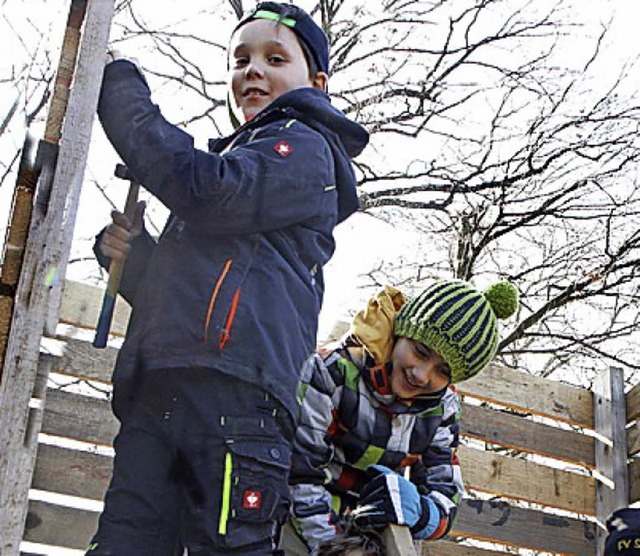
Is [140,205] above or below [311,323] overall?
above

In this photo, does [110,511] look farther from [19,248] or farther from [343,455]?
[343,455]

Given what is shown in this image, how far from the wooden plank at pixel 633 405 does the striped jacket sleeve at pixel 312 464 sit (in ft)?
7.92

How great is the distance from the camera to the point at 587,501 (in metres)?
4.11

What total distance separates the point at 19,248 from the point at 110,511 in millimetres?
455

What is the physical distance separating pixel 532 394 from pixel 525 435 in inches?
7.7

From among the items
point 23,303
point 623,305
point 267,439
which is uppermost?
point 623,305

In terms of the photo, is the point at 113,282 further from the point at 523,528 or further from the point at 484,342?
the point at 523,528

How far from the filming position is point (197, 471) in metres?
1.40

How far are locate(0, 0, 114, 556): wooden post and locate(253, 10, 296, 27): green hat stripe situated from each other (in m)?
0.57

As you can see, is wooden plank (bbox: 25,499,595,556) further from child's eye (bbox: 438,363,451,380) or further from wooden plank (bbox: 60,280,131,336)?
wooden plank (bbox: 60,280,131,336)

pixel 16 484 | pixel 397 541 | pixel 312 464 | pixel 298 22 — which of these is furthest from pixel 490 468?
pixel 16 484

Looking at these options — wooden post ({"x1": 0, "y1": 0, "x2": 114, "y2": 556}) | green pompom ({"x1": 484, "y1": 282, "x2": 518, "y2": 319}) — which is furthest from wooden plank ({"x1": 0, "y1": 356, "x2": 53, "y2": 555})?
green pompom ({"x1": 484, "y1": 282, "x2": 518, "y2": 319})

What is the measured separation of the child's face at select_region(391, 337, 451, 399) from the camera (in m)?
2.40

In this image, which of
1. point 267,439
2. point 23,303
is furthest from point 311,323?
point 23,303
